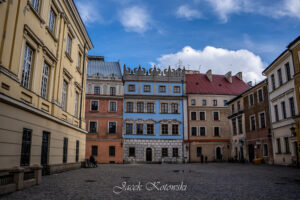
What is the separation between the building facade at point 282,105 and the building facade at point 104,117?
21.7 metres

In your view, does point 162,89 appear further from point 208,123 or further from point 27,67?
point 27,67

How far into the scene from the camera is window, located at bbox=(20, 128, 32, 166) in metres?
11.6

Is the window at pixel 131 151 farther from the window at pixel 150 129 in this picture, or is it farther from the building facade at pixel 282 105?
the building facade at pixel 282 105

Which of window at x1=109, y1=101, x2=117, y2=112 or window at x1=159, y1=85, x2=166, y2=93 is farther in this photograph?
window at x1=159, y1=85, x2=166, y2=93

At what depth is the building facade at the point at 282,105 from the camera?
80.4ft

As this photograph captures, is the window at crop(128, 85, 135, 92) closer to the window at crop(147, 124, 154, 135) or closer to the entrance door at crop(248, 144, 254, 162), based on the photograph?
the window at crop(147, 124, 154, 135)

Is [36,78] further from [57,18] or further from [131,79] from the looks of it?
[131,79]

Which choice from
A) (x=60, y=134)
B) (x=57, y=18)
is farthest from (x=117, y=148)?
(x=57, y=18)

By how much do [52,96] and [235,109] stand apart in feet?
105

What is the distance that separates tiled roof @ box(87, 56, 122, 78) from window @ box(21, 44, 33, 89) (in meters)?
28.3

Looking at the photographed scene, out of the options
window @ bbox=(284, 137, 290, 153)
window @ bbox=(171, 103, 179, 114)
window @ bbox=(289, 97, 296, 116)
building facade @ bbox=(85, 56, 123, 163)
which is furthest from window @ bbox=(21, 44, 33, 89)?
window @ bbox=(171, 103, 179, 114)

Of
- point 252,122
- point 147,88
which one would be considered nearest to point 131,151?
point 147,88

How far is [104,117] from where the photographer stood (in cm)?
3931

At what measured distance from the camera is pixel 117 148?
38656 mm
